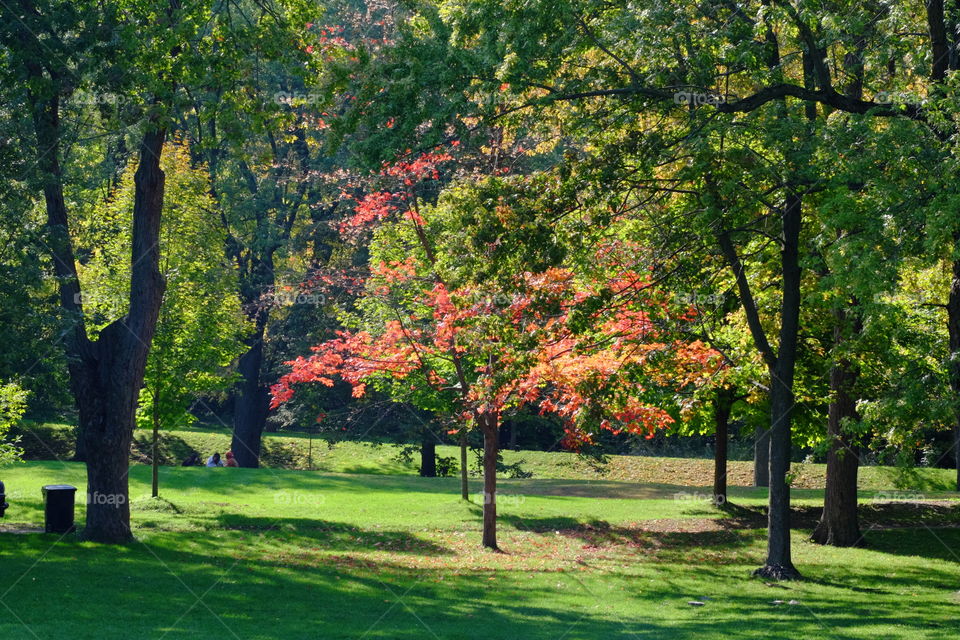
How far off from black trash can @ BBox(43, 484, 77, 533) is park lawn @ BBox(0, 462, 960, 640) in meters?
0.62

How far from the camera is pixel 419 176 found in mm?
19047

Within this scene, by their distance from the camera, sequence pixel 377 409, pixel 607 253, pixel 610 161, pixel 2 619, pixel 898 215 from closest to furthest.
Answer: pixel 2 619, pixel 898 215, pixel 610 161, pixel 607 253, pixel 377 409

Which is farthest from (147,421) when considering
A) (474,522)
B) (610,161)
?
(610,161)

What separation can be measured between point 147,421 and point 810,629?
727 inches

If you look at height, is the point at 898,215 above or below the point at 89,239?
below

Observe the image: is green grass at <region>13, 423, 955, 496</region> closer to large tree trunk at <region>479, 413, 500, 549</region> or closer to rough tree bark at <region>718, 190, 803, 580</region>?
large tree trunk at <region>479, 413, 500, 549</region>

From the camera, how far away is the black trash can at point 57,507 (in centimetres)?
1678

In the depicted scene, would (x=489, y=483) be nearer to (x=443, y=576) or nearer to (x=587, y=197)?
(x=443, y=576)

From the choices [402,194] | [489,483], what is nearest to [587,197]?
[402,194]

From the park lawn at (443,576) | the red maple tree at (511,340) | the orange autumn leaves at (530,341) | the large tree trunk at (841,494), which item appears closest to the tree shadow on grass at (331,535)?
the park lawn at (443,576)

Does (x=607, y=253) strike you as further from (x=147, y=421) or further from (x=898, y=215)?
(x=147, y=421)

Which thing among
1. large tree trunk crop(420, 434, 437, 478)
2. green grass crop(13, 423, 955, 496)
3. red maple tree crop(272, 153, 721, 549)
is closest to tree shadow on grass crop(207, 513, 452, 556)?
red maple tree crop(272, 153, 721, 549)

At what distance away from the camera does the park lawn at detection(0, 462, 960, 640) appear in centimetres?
1123

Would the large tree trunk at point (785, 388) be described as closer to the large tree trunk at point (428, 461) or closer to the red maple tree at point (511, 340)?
the red maple tree at point (511, 340)
